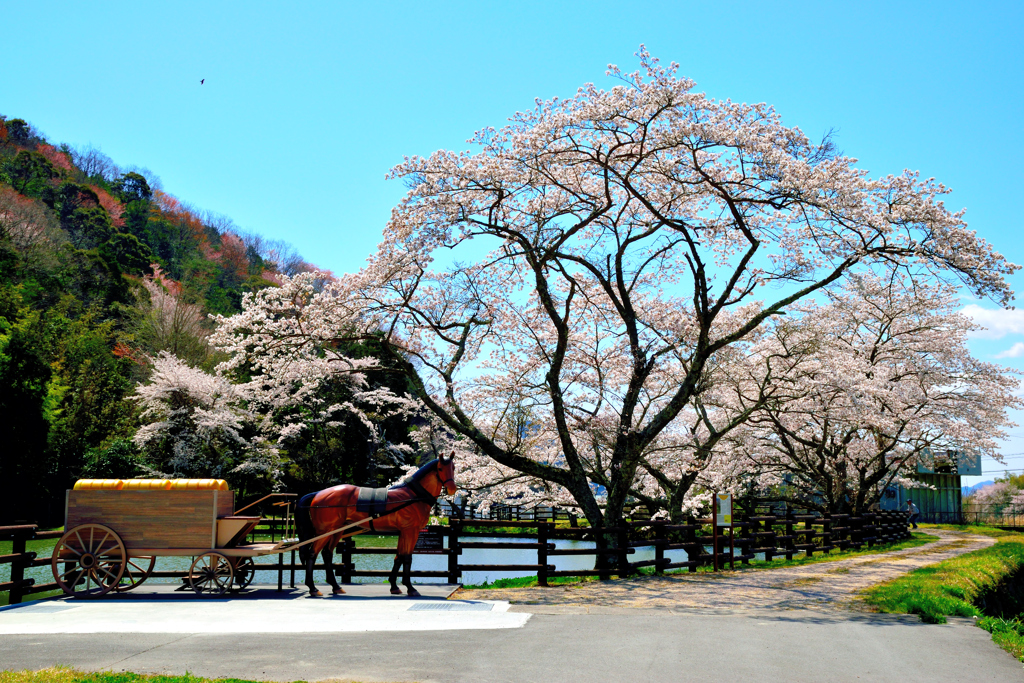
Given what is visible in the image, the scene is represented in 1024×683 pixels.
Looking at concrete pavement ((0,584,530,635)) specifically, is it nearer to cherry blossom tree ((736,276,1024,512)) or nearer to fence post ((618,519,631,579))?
fence post ((618,519,631,579))

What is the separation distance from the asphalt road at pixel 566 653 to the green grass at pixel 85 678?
0.88ft

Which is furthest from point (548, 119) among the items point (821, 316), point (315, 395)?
point (315, 395)

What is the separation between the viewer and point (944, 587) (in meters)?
11.7

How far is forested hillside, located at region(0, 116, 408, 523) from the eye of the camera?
29969 mm

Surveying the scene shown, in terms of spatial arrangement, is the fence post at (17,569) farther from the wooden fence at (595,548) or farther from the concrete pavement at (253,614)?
the concrete pavement at (253,614)

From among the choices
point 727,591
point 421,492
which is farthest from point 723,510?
point 421,492

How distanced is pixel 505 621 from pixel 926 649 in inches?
170

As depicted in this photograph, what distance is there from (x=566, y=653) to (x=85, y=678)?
3.91 m

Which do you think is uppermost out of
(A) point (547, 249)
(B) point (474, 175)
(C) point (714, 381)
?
(B) point (474, 175)

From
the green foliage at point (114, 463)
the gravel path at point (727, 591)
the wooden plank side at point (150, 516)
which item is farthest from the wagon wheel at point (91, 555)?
the green foliage at point (114, 463)

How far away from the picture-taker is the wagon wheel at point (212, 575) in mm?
10334

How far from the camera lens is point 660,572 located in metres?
14.0

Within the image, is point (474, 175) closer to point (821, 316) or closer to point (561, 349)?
point (561, 349)

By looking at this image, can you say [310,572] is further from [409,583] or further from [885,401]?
[885,401]
